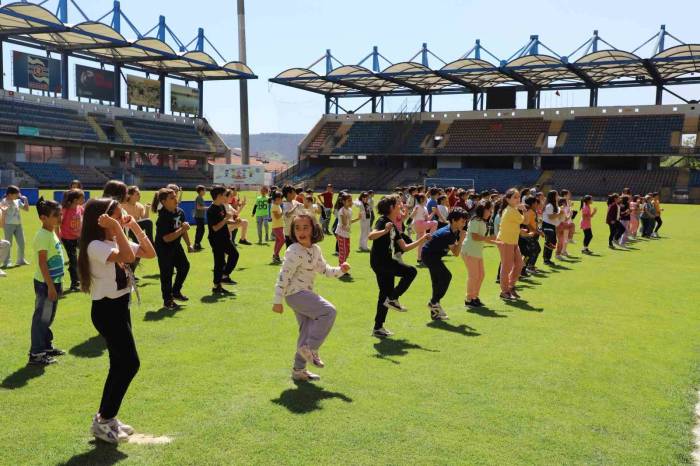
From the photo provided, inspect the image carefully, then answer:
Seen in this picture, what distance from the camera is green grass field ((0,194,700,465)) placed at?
4.65 metres

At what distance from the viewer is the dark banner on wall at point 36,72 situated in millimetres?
54253

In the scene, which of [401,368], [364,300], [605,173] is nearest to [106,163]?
[605,173]

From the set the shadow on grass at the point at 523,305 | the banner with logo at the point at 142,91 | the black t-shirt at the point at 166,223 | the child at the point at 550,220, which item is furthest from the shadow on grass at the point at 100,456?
the banner with logo at the point at 142,91

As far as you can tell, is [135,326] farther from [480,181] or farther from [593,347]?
[480,181]

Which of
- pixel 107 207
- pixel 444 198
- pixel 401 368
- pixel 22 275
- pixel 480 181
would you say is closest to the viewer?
pixel 107 207

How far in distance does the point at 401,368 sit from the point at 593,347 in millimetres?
2661

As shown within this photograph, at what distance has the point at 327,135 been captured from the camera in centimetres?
6956

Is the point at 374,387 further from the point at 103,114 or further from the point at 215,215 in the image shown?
the point at 103,114

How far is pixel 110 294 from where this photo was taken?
4590 mm

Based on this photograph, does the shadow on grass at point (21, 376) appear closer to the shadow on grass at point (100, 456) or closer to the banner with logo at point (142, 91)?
the shadow on grass at point (100, 456)

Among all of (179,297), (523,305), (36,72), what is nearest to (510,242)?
(523,305)

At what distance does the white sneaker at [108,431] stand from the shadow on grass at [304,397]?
1.36 meters

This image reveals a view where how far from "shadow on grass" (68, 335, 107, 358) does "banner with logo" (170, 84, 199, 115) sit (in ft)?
211

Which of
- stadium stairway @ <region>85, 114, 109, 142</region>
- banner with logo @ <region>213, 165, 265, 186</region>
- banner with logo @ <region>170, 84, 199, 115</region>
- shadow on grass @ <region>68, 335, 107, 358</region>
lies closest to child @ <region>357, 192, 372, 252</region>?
shadow on grass @ <region>68, 335, 107, 358</region>
